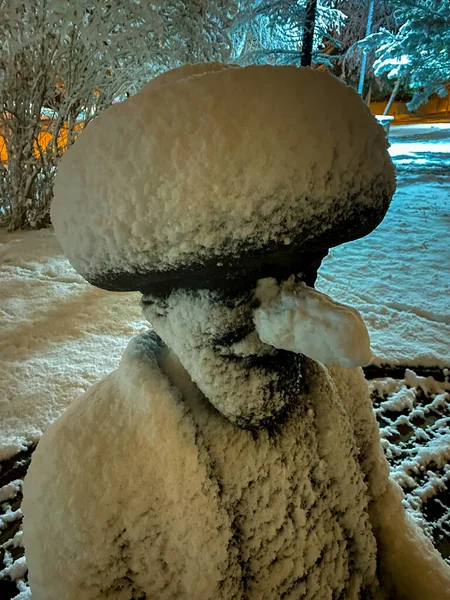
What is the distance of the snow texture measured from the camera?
2.01ft

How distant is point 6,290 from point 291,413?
10.1ft

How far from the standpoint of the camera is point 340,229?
1.74 ft

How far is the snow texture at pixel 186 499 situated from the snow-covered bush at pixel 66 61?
4.27 meters

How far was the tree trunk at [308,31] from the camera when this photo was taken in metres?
5.41

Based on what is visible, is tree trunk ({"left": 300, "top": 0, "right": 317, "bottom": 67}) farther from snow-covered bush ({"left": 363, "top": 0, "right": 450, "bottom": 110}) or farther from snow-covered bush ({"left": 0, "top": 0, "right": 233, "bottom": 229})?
snow-covered bush ({"left": 363, "top": 0, "right": 450, "bottom": 110})

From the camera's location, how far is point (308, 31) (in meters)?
5.52

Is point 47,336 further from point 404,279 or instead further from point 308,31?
point 308,31

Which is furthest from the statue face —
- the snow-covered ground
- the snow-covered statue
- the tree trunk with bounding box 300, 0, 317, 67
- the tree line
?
the tree trunk with bounding box 300, 0, 317, 67

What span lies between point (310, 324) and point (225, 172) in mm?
203

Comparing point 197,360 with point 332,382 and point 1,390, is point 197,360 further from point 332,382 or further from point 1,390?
point 1,390

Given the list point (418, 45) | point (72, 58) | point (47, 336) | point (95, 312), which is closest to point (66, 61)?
point (72, 58)

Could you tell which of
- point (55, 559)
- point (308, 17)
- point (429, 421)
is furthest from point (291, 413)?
point (308, 17)

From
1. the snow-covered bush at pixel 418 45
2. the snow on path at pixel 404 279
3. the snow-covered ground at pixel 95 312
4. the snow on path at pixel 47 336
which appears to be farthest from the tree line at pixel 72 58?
the snow on path at pixel 404 279

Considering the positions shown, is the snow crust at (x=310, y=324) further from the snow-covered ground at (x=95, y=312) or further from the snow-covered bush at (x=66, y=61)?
the snow-covered bush at (x=66, y=61)
